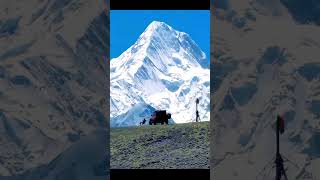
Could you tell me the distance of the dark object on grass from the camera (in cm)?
2708

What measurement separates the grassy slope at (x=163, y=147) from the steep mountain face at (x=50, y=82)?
1745 cm

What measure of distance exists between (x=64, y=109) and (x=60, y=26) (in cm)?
99

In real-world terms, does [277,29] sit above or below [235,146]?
above

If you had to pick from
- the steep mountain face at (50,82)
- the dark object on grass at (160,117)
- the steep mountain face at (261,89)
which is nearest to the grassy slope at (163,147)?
the dark object on grass at (160,117)

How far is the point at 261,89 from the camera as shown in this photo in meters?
7.64

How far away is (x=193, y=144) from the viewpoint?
85.9ft

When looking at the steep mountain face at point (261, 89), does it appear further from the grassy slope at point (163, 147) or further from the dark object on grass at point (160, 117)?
the dark object on grass at point (160, 117)

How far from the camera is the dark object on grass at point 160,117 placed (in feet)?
88.8

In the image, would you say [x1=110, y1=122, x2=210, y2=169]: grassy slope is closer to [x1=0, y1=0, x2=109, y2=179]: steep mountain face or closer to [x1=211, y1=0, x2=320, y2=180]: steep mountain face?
[x1=211, y1=0, x2=320, y2=180]: steep mountain face

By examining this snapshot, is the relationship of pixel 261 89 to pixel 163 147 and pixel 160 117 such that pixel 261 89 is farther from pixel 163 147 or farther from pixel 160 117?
pixel 160 117

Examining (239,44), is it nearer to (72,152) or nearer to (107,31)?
(107,31)

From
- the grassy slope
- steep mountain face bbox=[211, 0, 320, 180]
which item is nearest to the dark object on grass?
the grassy slope

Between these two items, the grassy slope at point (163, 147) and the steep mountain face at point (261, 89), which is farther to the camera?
the grassy slope at point (163, 147)

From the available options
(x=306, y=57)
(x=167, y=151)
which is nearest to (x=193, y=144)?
(x=167, y=151)
